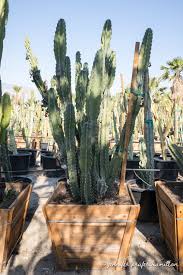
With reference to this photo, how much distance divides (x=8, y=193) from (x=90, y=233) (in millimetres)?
883

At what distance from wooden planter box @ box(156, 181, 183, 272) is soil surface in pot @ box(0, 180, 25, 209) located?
4.11 ft

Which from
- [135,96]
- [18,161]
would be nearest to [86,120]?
[135,96]

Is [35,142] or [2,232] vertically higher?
[35,142]

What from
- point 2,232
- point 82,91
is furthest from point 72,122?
point 2,232

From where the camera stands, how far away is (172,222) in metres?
2.02

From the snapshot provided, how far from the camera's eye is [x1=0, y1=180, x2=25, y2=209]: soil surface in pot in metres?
2.29

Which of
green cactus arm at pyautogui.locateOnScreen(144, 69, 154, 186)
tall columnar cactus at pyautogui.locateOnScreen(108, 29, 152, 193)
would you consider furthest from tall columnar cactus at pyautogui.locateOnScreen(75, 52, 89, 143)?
green cactus arm at pyautogui.locateOnScreen(144, 69, 154, 186)

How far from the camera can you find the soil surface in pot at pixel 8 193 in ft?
7.52

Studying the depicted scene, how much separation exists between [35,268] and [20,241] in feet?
1.54

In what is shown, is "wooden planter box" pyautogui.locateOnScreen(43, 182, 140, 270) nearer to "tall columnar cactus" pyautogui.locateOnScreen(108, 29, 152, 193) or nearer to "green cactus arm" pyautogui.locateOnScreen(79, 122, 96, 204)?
"green cactus arm" pyautogui.locateOnScreen(79, 122, 96, 204)

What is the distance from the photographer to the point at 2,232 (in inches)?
74.4

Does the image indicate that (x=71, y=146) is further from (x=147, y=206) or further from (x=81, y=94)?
(x=147, y=206)

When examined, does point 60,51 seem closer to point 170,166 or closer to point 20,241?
point 20,241

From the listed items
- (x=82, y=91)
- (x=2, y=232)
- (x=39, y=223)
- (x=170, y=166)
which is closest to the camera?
(x=2, y=232)
